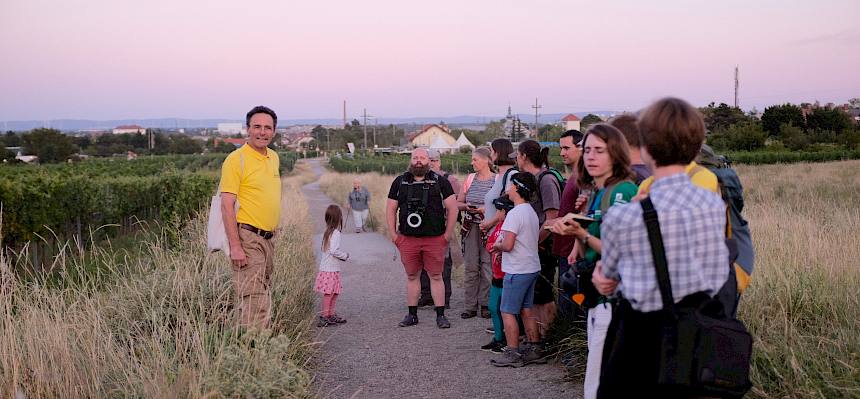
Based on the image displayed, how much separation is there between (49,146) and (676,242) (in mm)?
86303

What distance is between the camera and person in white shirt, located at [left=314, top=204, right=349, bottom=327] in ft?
26.6

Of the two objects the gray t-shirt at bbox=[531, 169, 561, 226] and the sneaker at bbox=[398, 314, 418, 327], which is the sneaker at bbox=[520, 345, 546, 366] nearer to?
the gray t-shirt at bbox=[531, 169, 561, 226]

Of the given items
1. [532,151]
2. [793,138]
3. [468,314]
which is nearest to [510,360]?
[532,151]

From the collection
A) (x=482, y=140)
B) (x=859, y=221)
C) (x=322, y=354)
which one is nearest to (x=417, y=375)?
(x=322, y=354)

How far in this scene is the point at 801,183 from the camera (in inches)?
1063

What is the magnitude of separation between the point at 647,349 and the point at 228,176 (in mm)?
3892

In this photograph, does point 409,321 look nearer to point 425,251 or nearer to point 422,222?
point 425,251

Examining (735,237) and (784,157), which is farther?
(784,157)

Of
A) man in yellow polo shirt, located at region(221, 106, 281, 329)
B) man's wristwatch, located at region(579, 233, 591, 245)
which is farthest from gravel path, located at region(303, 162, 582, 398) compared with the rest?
man's wristwatch, located at region(579, 233, 591, 245)

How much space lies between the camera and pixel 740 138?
2328 inches

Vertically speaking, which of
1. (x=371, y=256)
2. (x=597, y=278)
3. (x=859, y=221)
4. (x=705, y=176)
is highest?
(x=705, y=176)

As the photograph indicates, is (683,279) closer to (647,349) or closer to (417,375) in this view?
(647,349)

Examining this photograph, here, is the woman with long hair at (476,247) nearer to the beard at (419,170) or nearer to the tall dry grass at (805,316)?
the beard at (419,170)

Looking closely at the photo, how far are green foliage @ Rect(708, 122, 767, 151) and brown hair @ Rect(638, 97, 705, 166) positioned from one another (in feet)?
195
